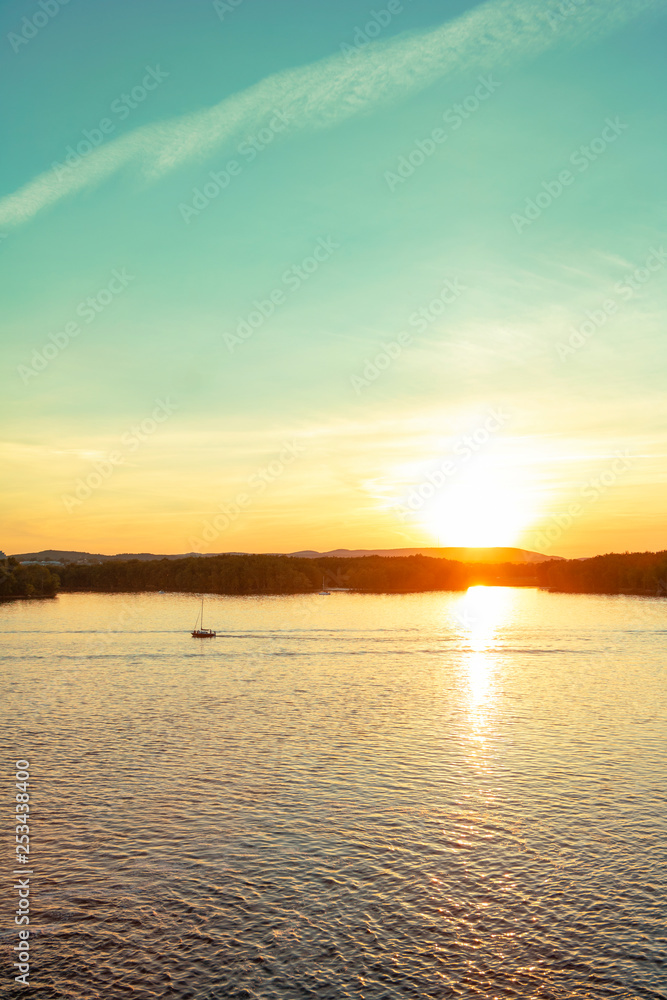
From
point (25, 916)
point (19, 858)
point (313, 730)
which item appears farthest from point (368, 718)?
point (25, 916)

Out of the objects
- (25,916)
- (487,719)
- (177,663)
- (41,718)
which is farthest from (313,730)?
(177,663)

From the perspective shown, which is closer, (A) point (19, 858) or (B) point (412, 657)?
(A) point (19, 858)

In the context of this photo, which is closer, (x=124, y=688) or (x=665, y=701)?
(x=665, y=701)

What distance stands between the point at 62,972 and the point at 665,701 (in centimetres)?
6103

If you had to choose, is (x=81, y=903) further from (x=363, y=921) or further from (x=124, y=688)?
(x=124, y=688)

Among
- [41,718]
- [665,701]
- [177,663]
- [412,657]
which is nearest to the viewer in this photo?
[41,718]

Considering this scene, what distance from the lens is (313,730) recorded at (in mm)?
56438

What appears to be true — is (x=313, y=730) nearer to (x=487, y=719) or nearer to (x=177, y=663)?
(x=487, y=719)

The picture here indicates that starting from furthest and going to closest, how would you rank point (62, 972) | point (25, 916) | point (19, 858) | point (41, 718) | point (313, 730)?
1. point (41, 718)
2. point (313, 730)
3. point (19, 858)
4. point (25, 916)
5. point (62, 972)

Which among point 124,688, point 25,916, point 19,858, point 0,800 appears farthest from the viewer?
point 124,688

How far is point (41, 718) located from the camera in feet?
198

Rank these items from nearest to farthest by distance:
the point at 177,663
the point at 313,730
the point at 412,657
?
1. the point at 313,730
2. the point at 177,663
3. the point at 412,657

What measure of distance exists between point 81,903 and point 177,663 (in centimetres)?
7225

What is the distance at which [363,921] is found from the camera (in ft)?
85.0
